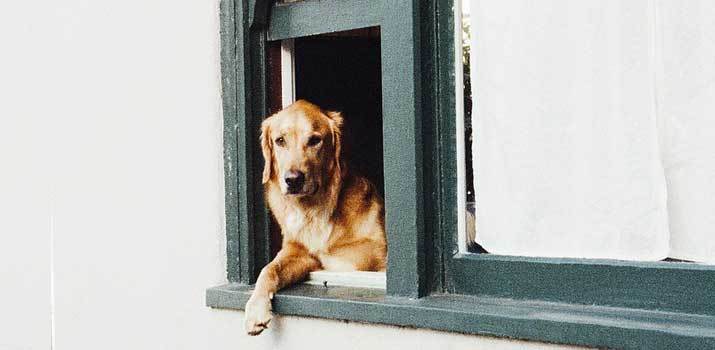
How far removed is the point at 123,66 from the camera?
334 cm

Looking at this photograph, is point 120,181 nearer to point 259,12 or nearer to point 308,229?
point 308,229

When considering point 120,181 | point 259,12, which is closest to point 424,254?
point 259,12

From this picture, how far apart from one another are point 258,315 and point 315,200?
1.79 feet

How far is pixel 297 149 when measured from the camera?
2986 mm

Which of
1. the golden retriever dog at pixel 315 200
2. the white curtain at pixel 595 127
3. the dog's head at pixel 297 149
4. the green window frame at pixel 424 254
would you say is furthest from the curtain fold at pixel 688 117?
the dog's head at pixel 297 149

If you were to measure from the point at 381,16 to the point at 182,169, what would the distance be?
104 cm

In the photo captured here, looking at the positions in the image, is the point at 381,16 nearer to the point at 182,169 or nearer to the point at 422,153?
the point at 422,153

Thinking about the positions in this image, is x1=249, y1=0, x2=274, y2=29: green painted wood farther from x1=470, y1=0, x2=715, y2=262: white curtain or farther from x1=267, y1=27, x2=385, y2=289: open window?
x1=470, y1=0, x2=715, y2=262: white curtain

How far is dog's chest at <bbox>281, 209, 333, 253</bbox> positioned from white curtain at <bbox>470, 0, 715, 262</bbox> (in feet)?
2.52

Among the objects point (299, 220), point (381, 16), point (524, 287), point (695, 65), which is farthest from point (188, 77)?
point (695, 65)

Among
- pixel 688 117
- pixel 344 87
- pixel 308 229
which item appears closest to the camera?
pixel 688 117

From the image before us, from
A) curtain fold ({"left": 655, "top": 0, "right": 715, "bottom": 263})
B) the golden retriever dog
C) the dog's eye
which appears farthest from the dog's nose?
curtain fold ({"left": 655, "top": 0, "right": 715, "bottom": 263})

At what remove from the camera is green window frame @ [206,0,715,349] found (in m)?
2.18

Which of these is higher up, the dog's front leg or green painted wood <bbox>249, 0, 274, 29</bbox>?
green painted wood <bbox>249, 0, 274, 29</bbox>
